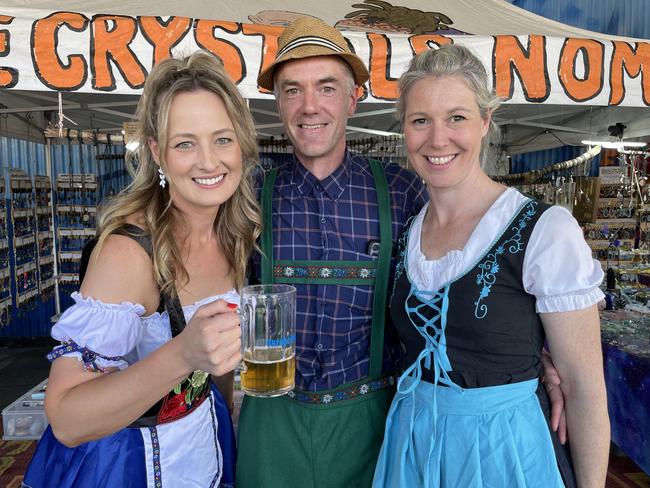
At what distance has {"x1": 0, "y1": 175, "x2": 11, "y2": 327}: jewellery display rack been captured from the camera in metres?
4.88

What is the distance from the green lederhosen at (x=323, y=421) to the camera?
143cm

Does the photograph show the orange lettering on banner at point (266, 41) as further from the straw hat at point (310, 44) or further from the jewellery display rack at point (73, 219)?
the jewellery display rack at point (73, 219)

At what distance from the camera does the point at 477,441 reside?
114cm

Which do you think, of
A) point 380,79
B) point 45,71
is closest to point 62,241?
point 45,71

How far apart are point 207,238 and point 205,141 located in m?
0.29

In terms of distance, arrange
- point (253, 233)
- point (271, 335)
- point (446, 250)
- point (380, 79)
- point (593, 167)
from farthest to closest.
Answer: point (593, 167) < point (380, 79) < point (253, 233) < point (446, 250) < point (271, 335)

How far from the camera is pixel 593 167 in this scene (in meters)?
6.39

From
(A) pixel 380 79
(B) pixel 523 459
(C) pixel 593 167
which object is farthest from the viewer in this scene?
(C) pixel 593 167

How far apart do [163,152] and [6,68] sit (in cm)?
158

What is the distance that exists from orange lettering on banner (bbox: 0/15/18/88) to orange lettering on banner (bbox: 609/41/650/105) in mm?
2984

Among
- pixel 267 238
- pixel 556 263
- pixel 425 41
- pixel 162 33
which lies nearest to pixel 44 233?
pixel 162 33

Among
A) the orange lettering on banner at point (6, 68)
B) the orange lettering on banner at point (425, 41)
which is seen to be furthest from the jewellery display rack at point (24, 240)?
the orange lettering on banner at point (425, 41)

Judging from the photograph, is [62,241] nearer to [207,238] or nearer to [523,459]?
[207,238]

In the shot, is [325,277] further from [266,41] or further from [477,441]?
[266,41]
